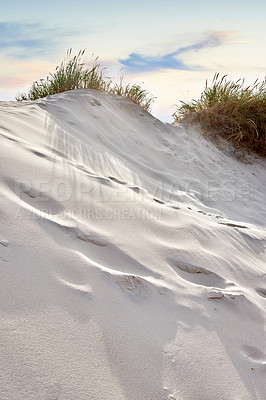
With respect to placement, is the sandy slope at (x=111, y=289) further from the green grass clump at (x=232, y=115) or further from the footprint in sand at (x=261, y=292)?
the green grass clump at (x=232, y=115)

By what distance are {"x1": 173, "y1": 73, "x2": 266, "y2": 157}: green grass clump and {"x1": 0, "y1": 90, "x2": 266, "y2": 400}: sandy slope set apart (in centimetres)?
322

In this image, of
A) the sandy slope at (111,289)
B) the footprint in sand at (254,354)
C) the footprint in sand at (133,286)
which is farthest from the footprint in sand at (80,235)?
the footprint in sand at (254,354)

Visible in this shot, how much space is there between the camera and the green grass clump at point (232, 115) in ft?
20.0

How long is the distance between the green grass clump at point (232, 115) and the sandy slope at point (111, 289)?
3219 millimetres

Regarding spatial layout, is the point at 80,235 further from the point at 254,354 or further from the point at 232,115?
the point at 232,115

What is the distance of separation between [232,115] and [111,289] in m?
5.05

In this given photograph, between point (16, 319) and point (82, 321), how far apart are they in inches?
8.9

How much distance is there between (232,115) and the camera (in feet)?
20.2

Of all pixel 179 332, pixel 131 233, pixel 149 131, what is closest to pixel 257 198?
pixel 149 131

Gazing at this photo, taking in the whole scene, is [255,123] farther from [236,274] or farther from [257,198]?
[236,274]

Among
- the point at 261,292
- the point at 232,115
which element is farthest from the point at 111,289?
the point at 232,115

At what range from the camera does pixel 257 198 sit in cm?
504

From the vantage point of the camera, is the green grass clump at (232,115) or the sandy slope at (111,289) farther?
the green grass clump at (232,115)

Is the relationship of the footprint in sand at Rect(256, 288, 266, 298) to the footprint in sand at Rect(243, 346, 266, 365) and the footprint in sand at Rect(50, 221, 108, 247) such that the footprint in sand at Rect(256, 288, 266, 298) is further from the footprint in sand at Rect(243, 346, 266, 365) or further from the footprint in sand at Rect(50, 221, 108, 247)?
the footprint in sand at Rect(50, 221, 108, 247)
